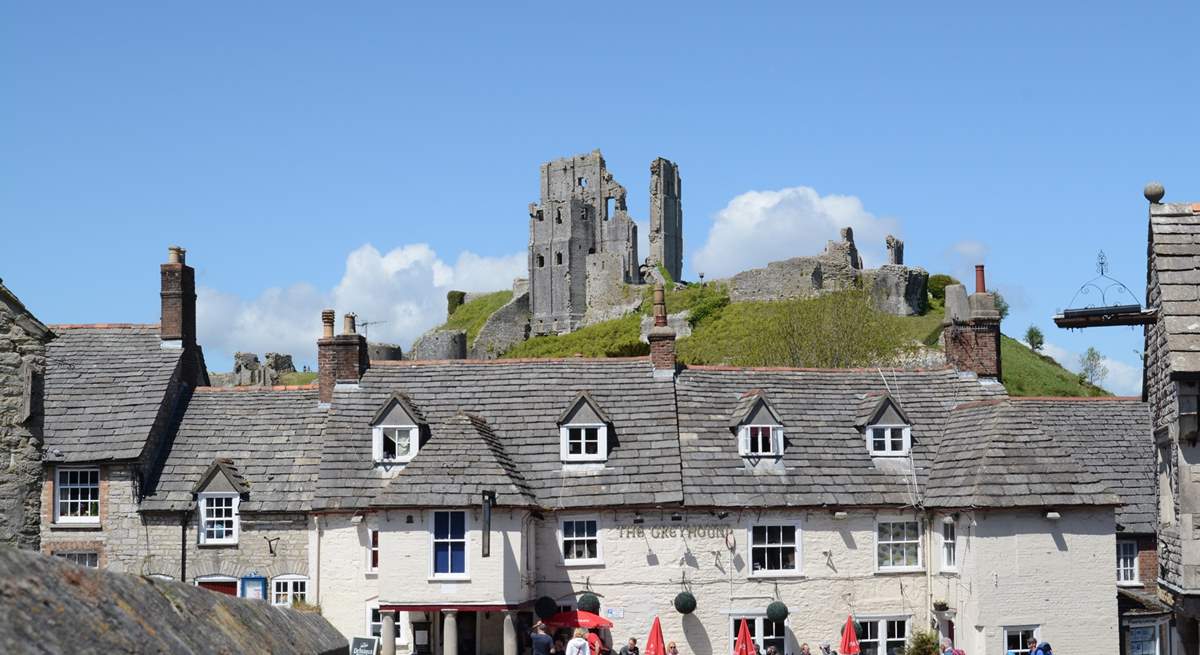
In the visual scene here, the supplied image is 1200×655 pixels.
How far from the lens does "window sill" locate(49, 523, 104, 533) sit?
34750 millimetres

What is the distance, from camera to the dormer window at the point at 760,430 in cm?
3400

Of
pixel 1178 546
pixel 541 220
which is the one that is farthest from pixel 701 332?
pixel 1178 546

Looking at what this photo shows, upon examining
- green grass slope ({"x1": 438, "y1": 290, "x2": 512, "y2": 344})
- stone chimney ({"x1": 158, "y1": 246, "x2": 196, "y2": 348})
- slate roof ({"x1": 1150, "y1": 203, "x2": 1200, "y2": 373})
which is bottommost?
slate roof ({"x1": 1150, "y1": 203, "x2": 1200, "y2": 373})

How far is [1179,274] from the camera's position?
19.0 metres

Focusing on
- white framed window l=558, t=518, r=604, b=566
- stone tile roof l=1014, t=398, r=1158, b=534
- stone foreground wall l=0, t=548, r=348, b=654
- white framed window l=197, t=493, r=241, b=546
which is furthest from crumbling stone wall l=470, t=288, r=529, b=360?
stone foreground wall l=0, t=548, r=348, b=654

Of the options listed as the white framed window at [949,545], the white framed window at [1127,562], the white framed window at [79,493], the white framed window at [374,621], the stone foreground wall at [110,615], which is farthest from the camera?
the white framed window at [1127,562]

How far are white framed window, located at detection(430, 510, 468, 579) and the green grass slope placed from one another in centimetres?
9429

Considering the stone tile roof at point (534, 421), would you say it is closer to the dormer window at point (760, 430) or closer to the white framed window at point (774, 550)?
the dormer window at point (760, 430)

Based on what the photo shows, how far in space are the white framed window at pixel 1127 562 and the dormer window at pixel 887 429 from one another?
22.9ft

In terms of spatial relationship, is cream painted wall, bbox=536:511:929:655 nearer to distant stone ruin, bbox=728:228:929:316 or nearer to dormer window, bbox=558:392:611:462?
dormer window, bbox=558:392:611:462

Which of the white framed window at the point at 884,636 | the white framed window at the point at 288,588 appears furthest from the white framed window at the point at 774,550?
the white framed window at the point at 288,588

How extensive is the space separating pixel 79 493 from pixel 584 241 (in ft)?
303

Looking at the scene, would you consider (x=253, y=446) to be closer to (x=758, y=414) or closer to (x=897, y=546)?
(x=758, y=414)

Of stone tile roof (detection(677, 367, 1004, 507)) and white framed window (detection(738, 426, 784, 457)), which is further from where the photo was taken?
white framed window (detection(738, 426, 784, 457))
